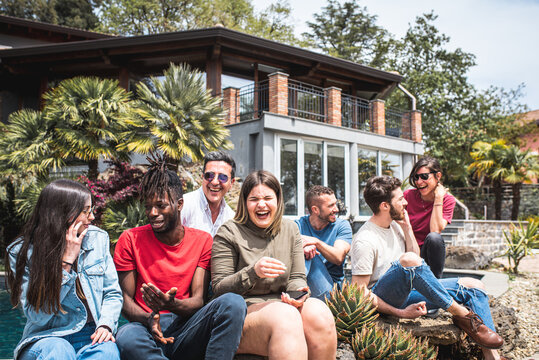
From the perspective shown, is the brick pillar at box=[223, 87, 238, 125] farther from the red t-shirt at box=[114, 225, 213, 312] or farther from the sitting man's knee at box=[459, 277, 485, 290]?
the red t-shirt at box=[114, 225, 213, 312]

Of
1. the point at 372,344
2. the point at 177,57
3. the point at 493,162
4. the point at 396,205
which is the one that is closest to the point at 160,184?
the point at 372,344

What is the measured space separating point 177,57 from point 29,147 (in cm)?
628

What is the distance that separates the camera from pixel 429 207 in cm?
441

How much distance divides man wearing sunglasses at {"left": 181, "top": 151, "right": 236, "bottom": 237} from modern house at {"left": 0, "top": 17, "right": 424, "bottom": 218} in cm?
838

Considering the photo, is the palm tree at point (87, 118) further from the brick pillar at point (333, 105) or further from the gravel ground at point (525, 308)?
the gravel ground at point (525, 308)

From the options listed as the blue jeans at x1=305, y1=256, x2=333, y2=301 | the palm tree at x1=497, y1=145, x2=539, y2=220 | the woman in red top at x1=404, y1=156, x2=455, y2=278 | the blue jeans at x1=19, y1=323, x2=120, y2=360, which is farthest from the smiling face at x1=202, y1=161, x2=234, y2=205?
the palm tree at x1=497, y1=145, x2=539, y2=220

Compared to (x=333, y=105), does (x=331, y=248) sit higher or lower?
lower

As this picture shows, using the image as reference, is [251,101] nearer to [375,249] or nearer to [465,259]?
[465,259]

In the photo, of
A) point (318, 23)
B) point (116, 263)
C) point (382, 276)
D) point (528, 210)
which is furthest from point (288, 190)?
point (318, 23)

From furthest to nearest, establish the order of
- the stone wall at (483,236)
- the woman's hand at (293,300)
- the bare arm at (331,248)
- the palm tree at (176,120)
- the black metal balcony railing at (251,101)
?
the black metal balcony railing at (251,101), the stone wall at (483,236), the palm tree at (176,120), the bare arm at (331,248), the woman's hand at (293,300)

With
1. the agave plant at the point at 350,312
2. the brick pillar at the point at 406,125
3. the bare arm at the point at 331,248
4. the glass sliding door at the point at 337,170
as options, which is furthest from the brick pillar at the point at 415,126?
the agave plant at the point at 350,312

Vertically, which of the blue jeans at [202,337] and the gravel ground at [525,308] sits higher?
the blue jeans at [202,337]

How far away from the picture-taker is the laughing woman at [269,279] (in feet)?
7.83

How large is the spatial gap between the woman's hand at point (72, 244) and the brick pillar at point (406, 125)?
608 inches
